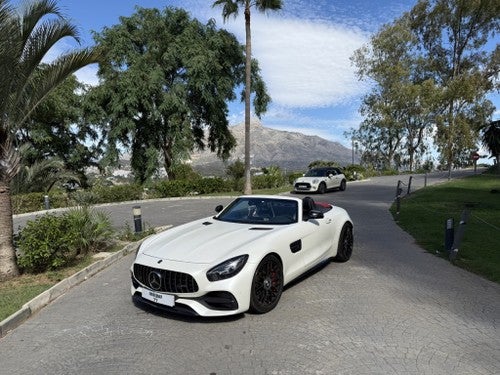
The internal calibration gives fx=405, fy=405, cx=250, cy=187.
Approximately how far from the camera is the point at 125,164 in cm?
3080

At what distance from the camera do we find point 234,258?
465cm

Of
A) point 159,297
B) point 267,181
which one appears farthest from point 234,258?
point 267,181

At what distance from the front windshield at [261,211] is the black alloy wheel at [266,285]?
3.10 ft

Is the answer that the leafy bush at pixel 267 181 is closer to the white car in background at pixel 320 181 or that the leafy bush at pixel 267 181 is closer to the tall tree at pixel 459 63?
the white car in background at pixel 320 181

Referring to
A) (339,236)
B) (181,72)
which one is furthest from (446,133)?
(339,236)

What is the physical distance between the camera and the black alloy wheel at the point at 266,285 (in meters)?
4.77

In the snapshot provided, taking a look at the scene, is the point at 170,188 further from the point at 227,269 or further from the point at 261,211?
the point at 227,269

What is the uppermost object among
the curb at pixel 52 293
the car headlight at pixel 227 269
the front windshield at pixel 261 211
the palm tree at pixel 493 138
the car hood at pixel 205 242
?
the palm tree at pixel 493 138

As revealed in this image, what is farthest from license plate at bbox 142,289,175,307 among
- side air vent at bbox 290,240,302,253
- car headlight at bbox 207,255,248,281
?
side air vent at bbox 290,240,302,253

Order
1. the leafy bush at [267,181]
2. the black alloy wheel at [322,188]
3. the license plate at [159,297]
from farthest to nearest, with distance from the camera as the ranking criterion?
1. the leafy bush at [267,181]
2. the black alloy wheel at [322,188]
3. the license plate at [159,297]

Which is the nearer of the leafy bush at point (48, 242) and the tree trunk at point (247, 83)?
the leafy bush at point (48, 242)

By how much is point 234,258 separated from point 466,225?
8.73 meters

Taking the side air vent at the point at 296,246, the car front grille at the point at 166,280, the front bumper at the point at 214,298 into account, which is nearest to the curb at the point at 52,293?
the car front grille at the point at 166,280

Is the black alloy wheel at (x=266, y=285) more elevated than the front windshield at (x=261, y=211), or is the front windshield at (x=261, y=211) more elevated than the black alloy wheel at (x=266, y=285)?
the front windshield at (x=261, y=211)
